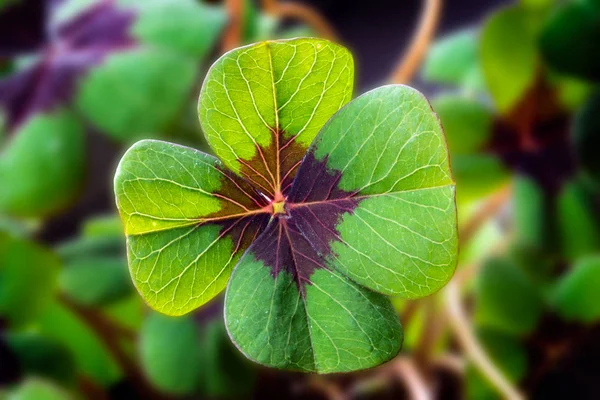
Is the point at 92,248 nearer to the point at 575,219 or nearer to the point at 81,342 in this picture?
the point at 81,342

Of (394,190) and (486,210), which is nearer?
(394,190)

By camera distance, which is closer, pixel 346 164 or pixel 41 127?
pixel 346 164

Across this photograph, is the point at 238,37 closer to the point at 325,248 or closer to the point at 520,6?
the point at 520,6

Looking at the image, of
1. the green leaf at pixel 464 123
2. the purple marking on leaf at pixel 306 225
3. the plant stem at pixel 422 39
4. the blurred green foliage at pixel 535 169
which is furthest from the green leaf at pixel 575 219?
the purple marking on leaf at pixel 306 225

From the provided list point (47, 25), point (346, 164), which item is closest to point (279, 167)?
point (346, 164)

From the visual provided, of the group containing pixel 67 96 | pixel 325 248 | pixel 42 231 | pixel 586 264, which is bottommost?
pixel 42 231

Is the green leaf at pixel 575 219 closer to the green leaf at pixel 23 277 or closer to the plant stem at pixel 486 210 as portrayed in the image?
the plant stem at pixel 486 210

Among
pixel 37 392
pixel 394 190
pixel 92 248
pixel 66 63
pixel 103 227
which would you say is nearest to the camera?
pixel 394 190

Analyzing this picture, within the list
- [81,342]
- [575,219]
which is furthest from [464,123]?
[81,342]
